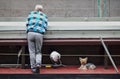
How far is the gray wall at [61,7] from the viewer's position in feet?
35.7

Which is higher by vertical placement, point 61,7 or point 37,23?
point 61,7

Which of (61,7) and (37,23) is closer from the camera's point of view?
(37,23)

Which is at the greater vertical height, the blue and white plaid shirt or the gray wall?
the gray wall

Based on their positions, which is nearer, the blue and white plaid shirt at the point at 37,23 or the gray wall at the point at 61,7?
the blue and white plaid shirt at the point at 37,23

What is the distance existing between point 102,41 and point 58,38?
961 millimetres

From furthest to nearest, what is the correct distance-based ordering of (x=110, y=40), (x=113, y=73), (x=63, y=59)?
(x=63, y=59), (x=110, y=40), (x=113, y=73)

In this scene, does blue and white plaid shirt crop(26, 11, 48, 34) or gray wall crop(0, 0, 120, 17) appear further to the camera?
gray wall crop(0, 0, 120, 17)

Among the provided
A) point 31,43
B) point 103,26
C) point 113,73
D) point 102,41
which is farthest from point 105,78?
point 31,43

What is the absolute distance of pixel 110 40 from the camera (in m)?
6.53

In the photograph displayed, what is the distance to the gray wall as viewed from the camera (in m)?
10.9

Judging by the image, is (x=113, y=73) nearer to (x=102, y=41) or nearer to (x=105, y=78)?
(x=105, y=78)

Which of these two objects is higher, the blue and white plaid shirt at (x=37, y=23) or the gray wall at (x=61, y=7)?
the gray wall at (x=61, y=7)

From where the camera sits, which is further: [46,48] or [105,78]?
[46,48]

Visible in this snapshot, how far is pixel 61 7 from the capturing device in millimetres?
11016
